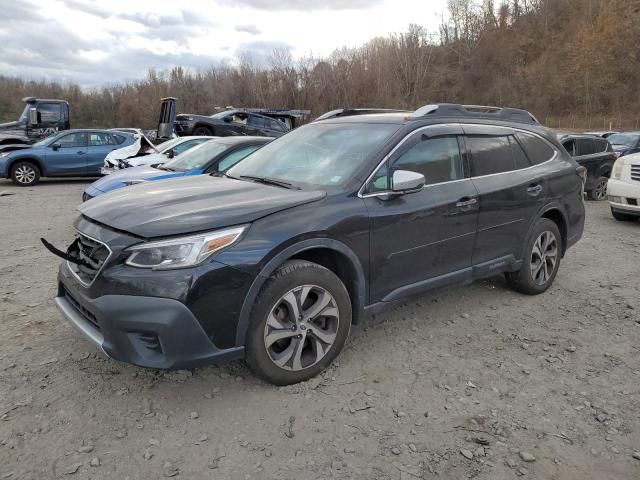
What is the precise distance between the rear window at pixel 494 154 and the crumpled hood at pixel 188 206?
160cm

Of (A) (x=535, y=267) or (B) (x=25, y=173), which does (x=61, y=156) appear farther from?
(A) (x=535, y=267)

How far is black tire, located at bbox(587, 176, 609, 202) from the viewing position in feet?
37.5

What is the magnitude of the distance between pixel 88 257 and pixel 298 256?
128 cm

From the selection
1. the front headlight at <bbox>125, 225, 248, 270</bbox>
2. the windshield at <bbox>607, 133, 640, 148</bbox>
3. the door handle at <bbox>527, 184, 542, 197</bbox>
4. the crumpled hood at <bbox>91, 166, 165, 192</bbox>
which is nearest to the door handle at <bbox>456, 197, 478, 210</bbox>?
the door handle at <bbox>527, 184, 542, 197</bbox>

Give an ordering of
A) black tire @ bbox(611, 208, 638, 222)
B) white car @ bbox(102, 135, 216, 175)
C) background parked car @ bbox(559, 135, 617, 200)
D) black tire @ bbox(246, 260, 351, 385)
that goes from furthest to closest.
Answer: background parked car @ bbox(559, 135, 617, 200) < white car @ bbox(102, 135, 216, 175) < black tire @ bbox(611, 208, 638, 222) < black tire @ bbox(246, 260, 351, 385)

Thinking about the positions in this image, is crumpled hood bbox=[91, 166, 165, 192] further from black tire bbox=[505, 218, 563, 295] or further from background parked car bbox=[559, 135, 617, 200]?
background parked car bbox=[559, 135, 617, 200]

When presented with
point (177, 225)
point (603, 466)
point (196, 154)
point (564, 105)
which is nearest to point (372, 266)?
point (177, 225)

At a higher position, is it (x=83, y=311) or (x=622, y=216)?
(x=83, y=311)

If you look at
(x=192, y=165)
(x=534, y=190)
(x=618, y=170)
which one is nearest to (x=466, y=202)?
(x=534, y=190)

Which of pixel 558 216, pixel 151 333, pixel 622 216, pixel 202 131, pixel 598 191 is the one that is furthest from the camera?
pixel 202 131

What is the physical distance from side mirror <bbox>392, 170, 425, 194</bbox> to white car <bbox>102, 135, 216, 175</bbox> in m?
6.87

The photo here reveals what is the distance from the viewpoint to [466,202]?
12.9 feet

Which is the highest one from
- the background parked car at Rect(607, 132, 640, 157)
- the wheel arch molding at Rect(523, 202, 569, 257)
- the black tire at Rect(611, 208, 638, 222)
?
the background parked car at Rect(607, 132, 640, 157)

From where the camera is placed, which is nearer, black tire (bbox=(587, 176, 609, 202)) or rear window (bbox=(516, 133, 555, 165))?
rear window (bbox=(516, 133, 555, 165))
